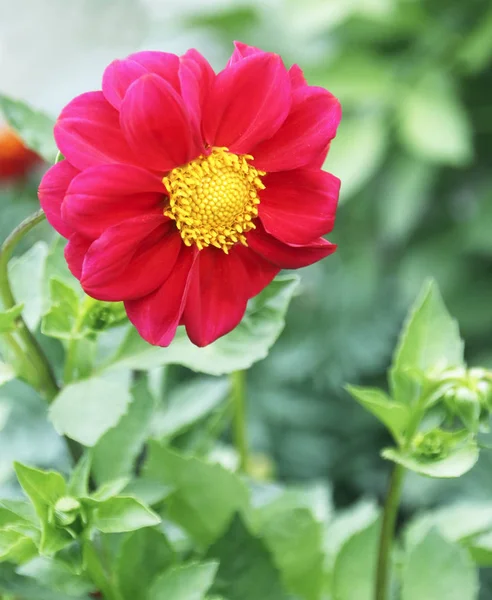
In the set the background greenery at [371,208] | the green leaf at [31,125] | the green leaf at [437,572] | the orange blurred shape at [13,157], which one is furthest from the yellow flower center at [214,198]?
the orange blurred shape at [13,157]

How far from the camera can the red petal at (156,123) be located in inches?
12.1

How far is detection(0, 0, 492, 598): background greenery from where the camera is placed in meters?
0.95

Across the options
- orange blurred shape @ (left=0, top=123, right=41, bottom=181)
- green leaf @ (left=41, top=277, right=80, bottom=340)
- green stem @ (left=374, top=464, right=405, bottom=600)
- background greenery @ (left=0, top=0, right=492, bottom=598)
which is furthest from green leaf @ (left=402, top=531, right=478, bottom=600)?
orange blurred shape @ (left=0, top=123, right=41, bottom=181)

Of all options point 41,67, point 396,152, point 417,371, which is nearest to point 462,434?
point 417,371

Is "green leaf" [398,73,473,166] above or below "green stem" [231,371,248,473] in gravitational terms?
below

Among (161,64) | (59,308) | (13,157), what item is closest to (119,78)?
(161,64)

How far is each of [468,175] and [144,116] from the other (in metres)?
1.18

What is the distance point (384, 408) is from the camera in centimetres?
40

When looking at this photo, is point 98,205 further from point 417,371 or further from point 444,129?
point 444,129

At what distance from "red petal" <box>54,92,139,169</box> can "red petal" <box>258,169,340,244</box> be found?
6cm

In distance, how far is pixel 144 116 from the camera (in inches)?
12.1

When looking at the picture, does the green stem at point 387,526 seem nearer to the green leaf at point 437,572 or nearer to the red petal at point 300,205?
the green leaf at point 437,572

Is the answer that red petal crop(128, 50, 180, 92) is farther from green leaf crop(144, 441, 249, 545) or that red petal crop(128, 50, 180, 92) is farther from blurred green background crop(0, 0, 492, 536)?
blurred green background crop(0, 0, 492, 536)

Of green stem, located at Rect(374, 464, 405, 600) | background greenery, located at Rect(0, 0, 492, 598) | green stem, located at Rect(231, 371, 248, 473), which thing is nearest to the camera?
green stem, located at Rect(374, 464, 405, 600)
